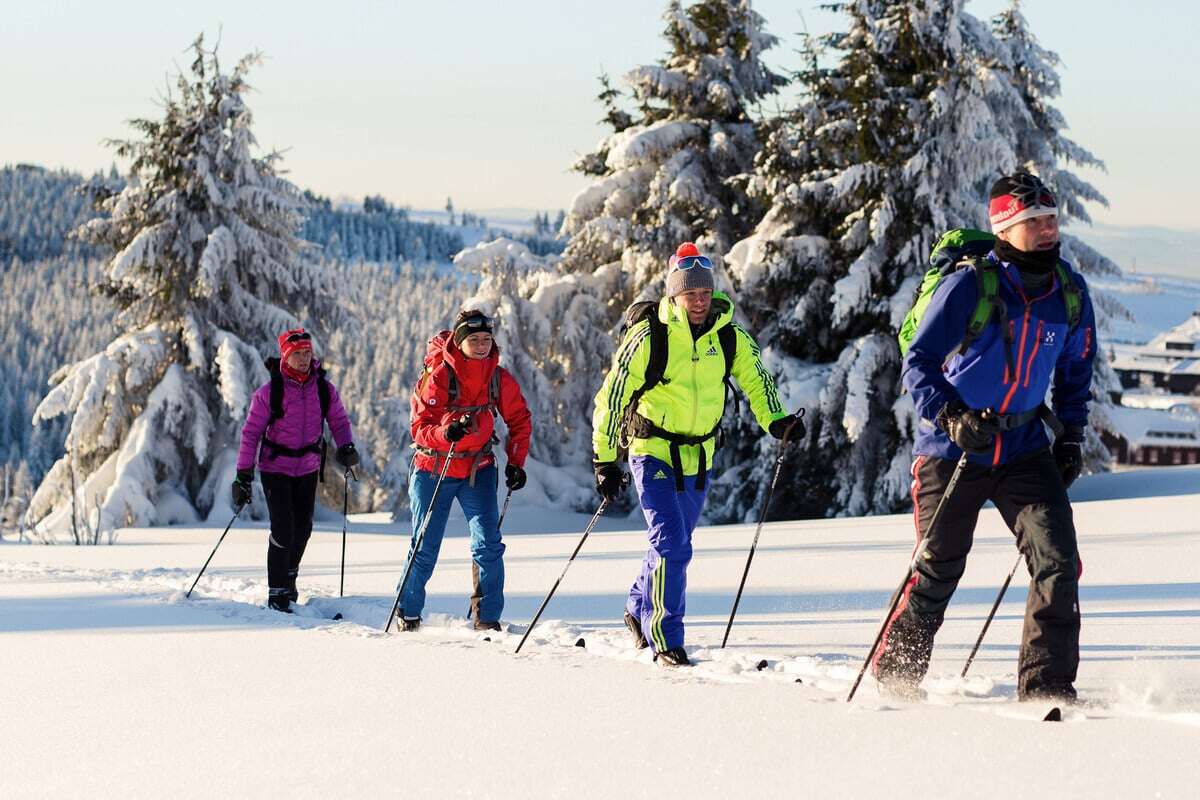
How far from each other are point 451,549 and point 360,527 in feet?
26.0

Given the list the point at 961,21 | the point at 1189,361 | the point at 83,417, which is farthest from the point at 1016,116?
the point at 1189,361

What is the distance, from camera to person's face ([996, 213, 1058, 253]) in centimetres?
462

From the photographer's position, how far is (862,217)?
1930cm

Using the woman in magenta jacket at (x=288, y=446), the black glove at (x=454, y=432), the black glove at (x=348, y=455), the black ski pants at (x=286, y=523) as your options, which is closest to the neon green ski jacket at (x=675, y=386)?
the black glove at (x=454, y=432)

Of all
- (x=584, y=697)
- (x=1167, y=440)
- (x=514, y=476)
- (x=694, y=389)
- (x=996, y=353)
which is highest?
(x=996, y=353)

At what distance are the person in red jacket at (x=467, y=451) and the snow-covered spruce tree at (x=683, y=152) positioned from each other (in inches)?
557

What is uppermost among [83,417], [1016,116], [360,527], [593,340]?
[1016,116]

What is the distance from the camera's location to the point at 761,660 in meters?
5.98

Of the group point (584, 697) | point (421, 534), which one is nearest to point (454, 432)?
point (421, 534)

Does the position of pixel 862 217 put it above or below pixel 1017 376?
above

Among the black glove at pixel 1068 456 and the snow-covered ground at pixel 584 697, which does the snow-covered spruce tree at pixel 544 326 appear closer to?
the snow-covered ground at pixel 584 697

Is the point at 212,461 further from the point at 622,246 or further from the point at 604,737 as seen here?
the point at 604,737

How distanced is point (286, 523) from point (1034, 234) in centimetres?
611

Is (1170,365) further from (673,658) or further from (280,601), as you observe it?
(673,658)
